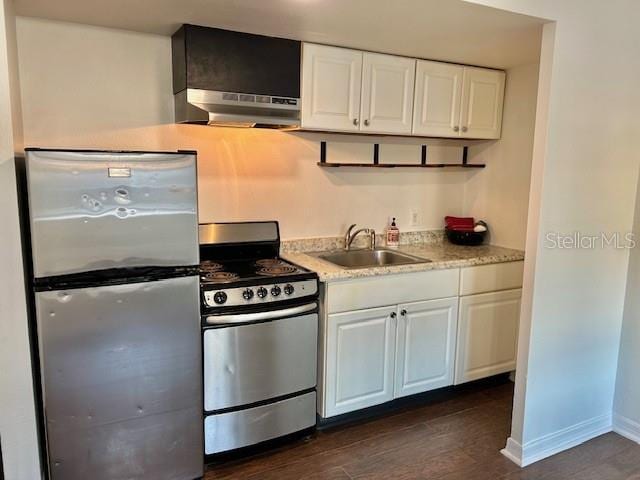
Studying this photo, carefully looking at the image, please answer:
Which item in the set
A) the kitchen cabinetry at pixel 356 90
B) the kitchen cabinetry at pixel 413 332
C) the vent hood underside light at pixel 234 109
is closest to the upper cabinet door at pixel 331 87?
the kitchen cabinetry at pixel 356 90

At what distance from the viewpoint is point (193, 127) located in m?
2.66

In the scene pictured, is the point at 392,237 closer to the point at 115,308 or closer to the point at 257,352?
the point at 257,352

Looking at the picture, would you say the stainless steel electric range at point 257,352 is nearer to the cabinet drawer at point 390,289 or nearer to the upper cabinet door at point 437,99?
the cabinet drawer at point 390,289

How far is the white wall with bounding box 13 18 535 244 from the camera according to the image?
2330 mm

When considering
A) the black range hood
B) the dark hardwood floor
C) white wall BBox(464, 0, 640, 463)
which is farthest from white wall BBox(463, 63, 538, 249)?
the black range hood

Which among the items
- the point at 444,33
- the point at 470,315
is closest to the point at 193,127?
the point at 444,33

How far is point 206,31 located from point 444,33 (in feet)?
3.92

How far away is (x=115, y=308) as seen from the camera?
1941 millimetres

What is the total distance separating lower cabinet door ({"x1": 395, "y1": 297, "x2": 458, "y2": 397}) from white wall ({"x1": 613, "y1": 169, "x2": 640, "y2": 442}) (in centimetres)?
95

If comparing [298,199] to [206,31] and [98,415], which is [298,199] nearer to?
[206,31]

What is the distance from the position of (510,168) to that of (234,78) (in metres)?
2.03

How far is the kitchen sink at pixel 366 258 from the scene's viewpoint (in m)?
3.04

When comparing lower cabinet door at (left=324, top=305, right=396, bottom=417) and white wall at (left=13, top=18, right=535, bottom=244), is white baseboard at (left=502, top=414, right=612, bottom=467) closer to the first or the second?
lower cabinet door at (left=324, top=305, right=396, bottom=417)

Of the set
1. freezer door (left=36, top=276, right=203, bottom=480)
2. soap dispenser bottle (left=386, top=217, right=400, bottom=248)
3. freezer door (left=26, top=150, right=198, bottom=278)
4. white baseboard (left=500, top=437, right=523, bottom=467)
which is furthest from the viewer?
soap dispenser bottle (left=386, top=217, right=400, bottom=248)
